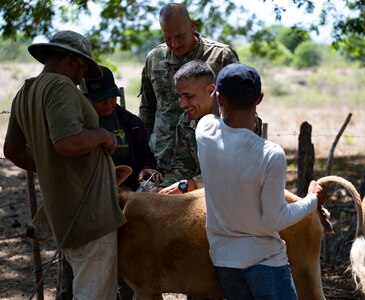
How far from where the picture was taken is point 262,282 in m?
3.11

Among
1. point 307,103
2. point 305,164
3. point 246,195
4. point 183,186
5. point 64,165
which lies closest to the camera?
point 246,195

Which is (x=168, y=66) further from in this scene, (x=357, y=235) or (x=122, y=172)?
(x=357, y=235)

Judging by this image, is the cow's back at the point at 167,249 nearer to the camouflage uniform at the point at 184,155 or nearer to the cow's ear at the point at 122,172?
the cow's ear at the point at 122,172

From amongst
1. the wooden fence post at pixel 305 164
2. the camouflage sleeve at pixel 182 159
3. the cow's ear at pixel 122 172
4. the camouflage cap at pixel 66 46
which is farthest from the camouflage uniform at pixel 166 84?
the wooden fence post at pixel 305 164

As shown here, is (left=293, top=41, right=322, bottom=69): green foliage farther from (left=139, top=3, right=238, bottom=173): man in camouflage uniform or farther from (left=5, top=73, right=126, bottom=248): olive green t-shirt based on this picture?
(left=5, top=73, right=126, bottom=248): olive green t-shirt

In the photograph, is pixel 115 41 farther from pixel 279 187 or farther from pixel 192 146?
pixel 279 187

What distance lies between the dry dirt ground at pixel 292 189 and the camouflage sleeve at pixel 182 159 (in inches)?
52.8

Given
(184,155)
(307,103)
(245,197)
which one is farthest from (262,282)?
(307,103)

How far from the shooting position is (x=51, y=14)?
29.8 ft

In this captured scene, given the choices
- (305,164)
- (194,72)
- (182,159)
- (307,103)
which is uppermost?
(194,72)

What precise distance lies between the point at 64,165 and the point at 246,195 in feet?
3.36

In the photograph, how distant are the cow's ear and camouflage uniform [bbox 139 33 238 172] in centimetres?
122

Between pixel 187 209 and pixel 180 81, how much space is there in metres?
0.87

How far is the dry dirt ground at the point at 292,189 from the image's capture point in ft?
21.7
